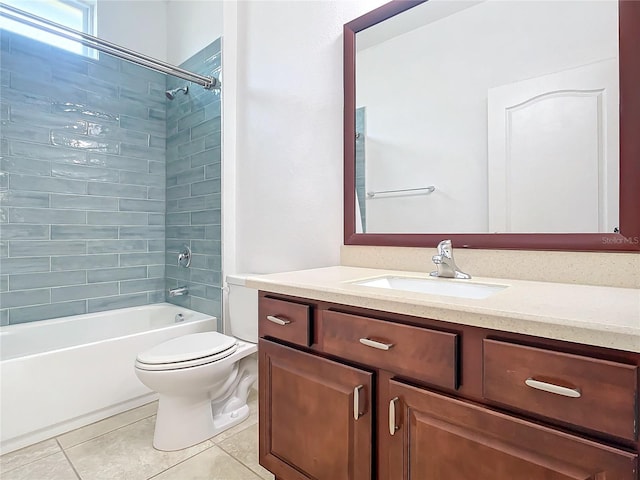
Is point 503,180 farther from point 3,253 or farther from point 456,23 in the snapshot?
point 3,253

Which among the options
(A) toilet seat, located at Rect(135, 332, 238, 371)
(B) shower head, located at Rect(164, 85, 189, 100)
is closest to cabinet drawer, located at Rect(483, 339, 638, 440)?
(A) toilet seat, located at Rect(135, 332, 238, 371)

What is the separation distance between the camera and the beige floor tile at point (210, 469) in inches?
56.1

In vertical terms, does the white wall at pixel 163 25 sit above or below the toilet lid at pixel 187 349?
above

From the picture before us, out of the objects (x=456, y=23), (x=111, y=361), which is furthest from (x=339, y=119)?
(x=111, y=361)

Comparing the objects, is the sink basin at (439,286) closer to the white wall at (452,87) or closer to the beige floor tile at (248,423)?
the white wall at (452,87)

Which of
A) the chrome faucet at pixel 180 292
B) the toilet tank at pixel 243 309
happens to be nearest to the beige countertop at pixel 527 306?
the toilet tank at pixel 243 309

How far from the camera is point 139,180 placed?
2.67 metres

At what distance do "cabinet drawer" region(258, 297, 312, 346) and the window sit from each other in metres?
2.30

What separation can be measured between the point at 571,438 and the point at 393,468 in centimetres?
43

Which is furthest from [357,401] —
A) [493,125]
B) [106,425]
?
[106,425]

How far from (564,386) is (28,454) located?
6.84 ft

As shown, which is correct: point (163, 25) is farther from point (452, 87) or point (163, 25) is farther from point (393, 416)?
point (393, 416)

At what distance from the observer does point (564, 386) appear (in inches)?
25.5

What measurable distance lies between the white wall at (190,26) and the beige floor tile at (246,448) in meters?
2.40
